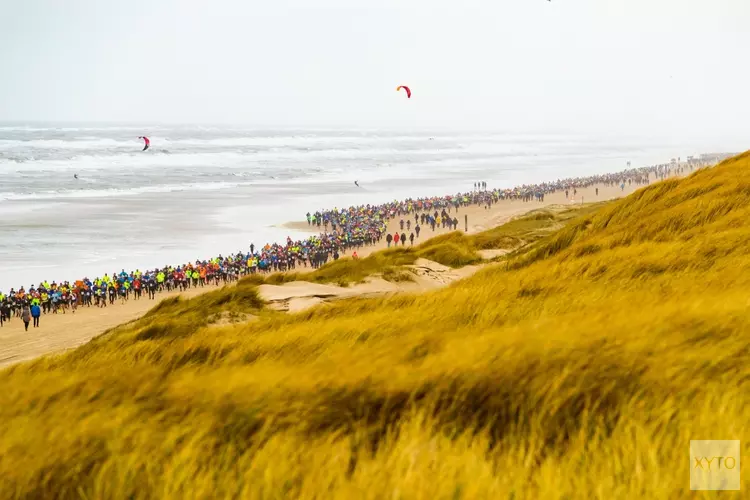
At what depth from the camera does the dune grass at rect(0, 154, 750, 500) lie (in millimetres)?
1976

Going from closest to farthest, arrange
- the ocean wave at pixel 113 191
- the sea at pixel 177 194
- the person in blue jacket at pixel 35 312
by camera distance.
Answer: the person in blue jacket at pixel 35 312
the sea at pixel 177 194
the ocean wave at pixel 113 191

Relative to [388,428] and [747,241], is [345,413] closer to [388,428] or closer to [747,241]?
[388,428]

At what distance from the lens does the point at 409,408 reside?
2545 mm

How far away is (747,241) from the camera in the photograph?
5348 mm

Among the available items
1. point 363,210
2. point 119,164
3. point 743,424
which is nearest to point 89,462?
point 743,424

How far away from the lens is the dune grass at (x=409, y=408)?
1976 mm

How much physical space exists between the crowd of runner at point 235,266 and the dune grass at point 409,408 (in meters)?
20.1

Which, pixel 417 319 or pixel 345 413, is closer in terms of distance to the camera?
pixel 345 413

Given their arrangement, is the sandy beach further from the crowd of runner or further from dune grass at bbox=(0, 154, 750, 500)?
dune grass at bbox=(0, 154, 750, 500)

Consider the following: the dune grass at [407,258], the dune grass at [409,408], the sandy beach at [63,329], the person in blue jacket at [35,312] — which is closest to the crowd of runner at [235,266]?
the person in blue jacket at [35,312]

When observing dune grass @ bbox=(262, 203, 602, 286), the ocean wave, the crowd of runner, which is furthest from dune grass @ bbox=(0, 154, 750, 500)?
the ocean wave

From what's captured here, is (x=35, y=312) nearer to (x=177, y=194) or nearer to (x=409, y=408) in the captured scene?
(x=409, y=408)

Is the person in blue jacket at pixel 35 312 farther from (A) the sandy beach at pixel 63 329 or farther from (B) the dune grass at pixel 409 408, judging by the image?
(B) the dune grass at pixel 409 408

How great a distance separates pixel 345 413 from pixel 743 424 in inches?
55.8
